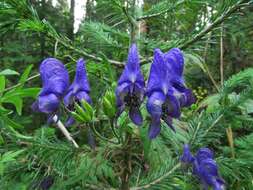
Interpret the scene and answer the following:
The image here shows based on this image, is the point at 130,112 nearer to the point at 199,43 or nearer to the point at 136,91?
the point at 136,91

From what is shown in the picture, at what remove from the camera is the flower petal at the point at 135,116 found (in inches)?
23.0

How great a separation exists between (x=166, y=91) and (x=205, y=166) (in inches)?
7.4

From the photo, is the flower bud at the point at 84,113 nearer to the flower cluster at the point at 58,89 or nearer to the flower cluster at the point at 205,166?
the flower cluster at the point at 58,89

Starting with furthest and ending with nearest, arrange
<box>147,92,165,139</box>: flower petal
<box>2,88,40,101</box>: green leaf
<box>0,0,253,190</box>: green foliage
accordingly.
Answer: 1. <box>2,88,40,101</box>: green leaf
2. <box>0,0,253,190</box>: green foliage
3. <box>147,92,165,139</box>: flower petal

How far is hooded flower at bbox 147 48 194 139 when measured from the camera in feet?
1.88

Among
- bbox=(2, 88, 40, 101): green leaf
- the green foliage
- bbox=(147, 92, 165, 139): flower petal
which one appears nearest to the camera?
bbox=(147, 92, 165, 139): flower petal

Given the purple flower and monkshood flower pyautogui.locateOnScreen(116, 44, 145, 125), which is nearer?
monkshood flower pyautogui.locateOnScreen(116, 44, 145, 125)

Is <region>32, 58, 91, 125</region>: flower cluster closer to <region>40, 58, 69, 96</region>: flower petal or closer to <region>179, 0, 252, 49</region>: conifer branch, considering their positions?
<region>40, 58, 69, 96</region>: flower petal

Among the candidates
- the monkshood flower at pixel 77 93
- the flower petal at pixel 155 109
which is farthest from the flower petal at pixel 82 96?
the flower petal at pixel 155 109

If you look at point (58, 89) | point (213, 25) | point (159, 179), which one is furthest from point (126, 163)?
point (213, 25)

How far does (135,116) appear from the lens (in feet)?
1.93

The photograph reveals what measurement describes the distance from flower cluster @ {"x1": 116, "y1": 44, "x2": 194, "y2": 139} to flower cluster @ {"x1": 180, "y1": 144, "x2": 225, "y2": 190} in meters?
0.13

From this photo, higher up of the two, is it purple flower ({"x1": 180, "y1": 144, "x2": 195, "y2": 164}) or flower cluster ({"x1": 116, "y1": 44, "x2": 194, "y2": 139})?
flower cluster ({"x1": 116, "y1": 44, "x2": 194, "y2": 139})

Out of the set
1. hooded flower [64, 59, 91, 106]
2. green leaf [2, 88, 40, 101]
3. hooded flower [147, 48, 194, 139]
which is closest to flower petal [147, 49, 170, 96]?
hooded flower [147, 48, 194, 139]
